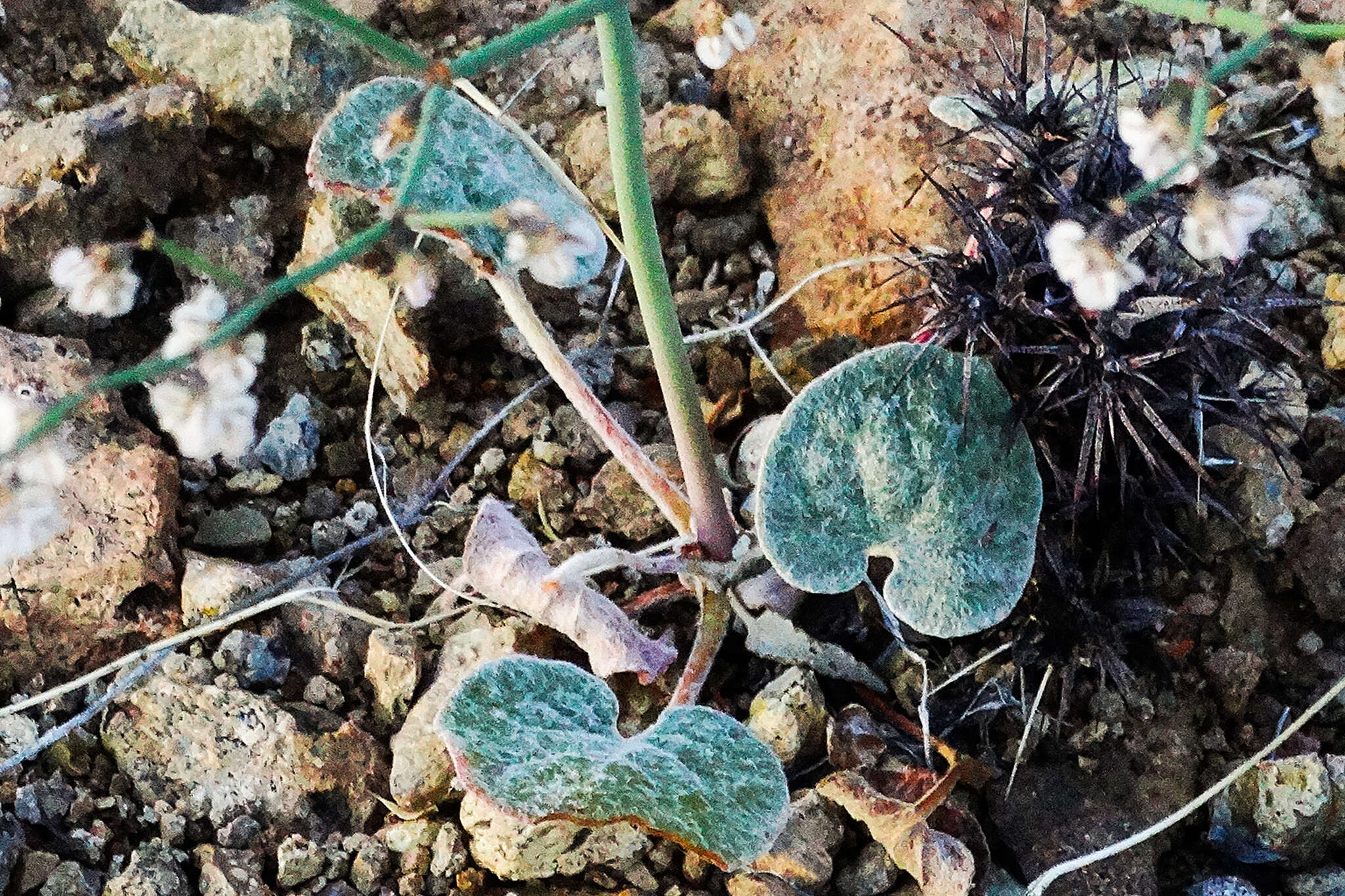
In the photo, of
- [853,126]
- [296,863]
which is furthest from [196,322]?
[853,126]

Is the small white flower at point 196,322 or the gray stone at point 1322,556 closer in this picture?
the small white flower at point 196,322

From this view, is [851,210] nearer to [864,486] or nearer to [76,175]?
[864,486]

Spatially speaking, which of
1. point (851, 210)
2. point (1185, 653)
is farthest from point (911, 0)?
point (1185, 653)

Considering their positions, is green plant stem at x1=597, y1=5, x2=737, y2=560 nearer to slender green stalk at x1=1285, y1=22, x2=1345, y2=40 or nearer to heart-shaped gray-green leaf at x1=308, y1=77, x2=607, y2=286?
heart-shaped gray-green leaf at x1=308, y1=77, x2=607, y2=286

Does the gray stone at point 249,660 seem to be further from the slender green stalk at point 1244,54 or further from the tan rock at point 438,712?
the slender green stalk at point 1244,54

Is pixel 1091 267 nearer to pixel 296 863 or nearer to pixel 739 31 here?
pixel 739 31

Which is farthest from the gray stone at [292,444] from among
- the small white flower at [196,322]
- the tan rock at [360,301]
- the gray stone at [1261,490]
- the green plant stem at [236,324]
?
the gray stone at [1261,490]

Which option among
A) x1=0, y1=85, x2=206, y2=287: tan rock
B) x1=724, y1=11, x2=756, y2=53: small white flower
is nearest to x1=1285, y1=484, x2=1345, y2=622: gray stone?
x1=724, y1=11, x2=756, y2=53: small white flower
